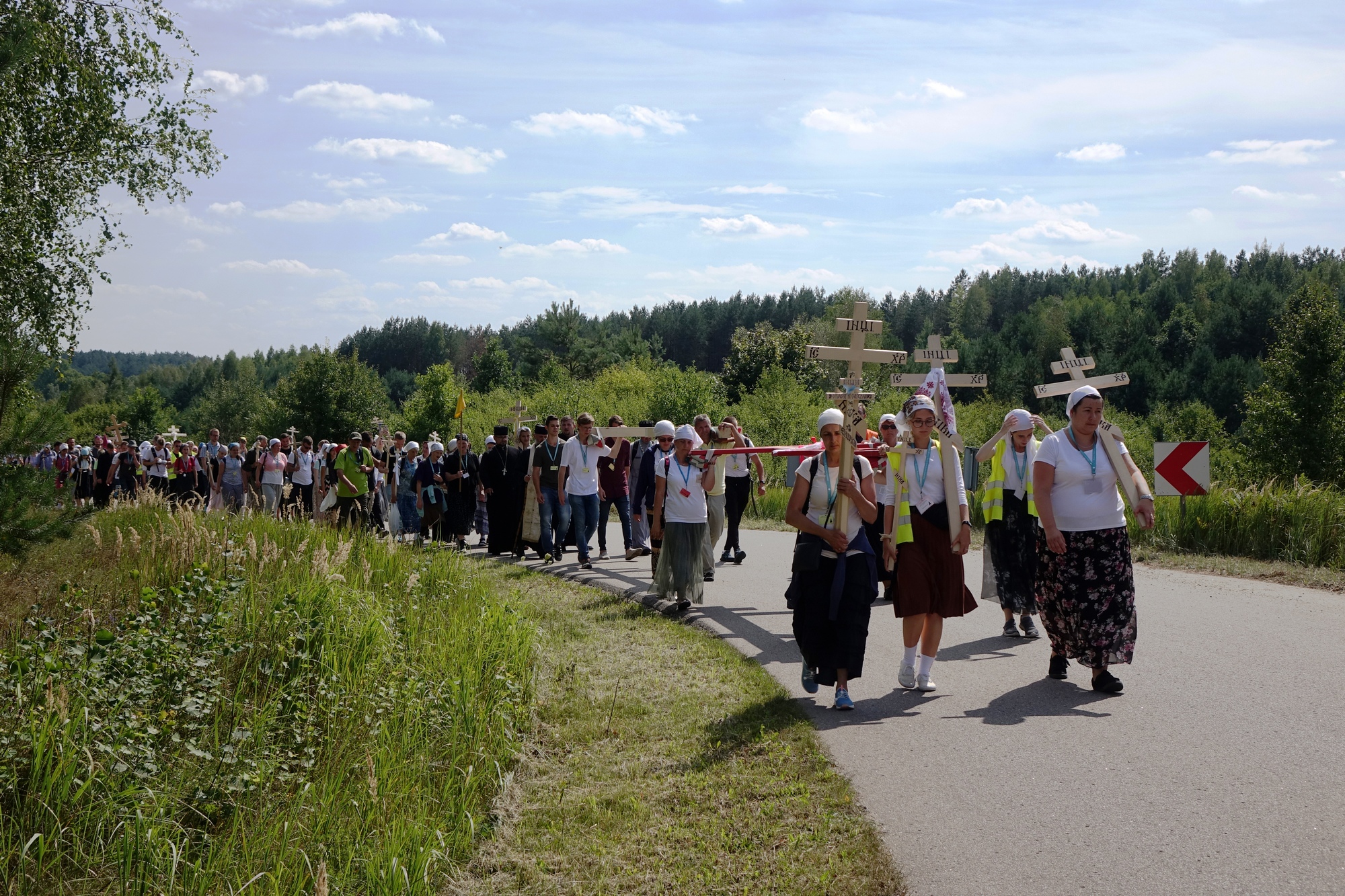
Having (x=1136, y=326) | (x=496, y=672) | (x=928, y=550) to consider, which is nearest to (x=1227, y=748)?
(x=928, y=550)

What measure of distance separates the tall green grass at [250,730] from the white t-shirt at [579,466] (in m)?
6.11

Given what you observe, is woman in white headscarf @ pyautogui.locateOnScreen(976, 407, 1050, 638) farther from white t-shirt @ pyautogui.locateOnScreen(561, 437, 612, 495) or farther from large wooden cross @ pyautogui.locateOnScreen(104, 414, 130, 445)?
large wooden cross @ pyautogui.locateOnScreen(104, 414, 130, 445)

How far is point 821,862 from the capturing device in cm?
468

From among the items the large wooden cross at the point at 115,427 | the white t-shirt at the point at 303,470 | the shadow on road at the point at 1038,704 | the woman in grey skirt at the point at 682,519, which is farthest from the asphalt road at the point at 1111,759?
the large wooden cross at the point at 115,427

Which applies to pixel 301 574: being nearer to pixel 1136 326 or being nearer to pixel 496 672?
pixel 496 672

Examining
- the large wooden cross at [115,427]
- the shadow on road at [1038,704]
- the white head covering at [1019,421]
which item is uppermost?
the white head covering at [1019,421]

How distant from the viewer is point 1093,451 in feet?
25.7

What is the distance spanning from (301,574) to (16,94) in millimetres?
10859

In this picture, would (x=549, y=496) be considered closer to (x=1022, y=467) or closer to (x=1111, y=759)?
(x=1022, y=467)

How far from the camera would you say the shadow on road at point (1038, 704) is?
6.96 metres

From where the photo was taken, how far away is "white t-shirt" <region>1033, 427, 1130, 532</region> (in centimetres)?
778

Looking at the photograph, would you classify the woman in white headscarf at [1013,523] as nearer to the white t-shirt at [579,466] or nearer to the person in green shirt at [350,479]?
the white t-shirt at [579,466]

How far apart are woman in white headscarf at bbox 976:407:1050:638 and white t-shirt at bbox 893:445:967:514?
1860 millimetres

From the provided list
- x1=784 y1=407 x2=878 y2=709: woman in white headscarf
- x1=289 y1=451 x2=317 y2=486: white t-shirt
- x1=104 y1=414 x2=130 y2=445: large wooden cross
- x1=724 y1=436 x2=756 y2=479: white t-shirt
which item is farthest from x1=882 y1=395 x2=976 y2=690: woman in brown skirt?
x1=104 y1=414 x2=130 y2=445: large wooden cross
